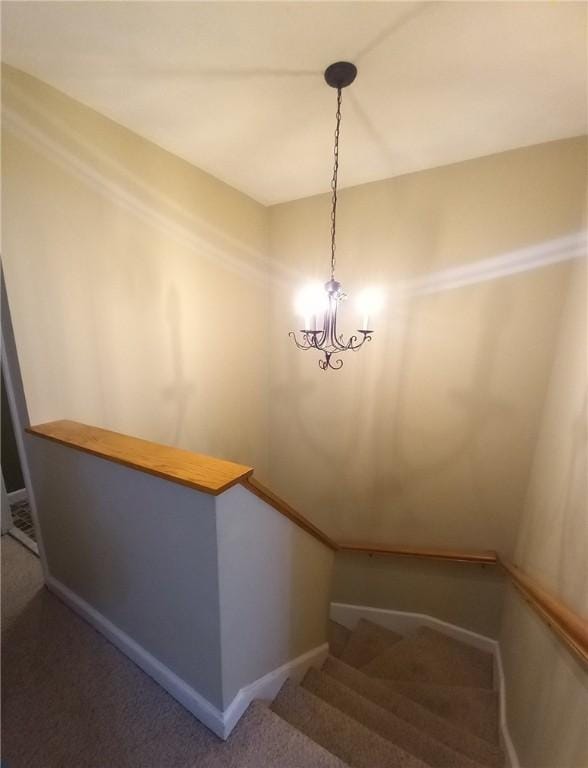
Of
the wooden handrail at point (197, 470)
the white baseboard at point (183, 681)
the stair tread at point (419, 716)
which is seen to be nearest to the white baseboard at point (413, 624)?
the stair tread at point (419, 716)

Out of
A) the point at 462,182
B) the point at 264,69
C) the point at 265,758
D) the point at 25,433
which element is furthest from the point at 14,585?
the point at 462,182

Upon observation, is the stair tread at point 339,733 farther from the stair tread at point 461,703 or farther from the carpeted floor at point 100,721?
the stair tread at point 461,703

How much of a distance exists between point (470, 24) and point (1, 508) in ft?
12.5

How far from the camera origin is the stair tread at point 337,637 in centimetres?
259

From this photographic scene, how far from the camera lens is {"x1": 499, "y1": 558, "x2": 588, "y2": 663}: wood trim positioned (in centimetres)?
112

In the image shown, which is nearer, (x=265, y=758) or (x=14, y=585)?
(x=265, y=758)

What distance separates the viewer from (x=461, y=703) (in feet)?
6.38

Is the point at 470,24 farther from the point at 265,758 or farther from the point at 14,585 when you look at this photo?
the point at 14,585

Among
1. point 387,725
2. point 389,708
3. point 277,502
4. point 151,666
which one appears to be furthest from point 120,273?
point 389,708

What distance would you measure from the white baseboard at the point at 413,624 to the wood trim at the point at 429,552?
646mm

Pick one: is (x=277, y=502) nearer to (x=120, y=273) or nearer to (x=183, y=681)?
(x=183, y=681)

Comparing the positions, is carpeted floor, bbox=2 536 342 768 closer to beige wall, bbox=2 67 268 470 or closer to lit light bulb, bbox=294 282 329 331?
beige wall, bbox=2 67 268 470

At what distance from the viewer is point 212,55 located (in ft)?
4.03

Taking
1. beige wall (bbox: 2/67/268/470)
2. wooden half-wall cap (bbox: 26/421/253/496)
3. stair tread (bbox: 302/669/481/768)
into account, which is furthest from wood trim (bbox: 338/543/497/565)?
wooden half-wall cap (bbox: 26/421/253/496)
